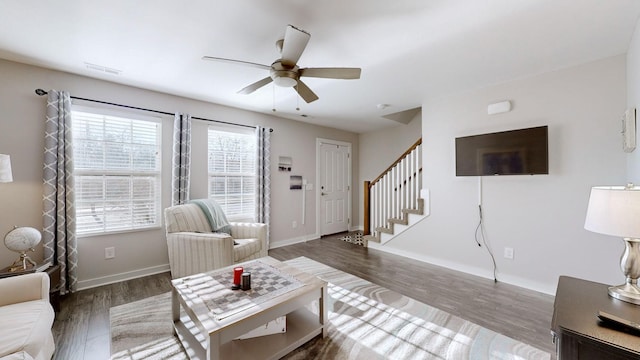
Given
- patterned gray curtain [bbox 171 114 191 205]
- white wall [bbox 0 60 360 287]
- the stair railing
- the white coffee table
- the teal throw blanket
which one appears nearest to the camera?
the white coffee table

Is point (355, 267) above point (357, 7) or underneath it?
underneath

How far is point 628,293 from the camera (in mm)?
1228

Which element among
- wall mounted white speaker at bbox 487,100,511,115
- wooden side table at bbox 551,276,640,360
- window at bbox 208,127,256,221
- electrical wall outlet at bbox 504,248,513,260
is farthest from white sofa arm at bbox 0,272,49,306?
wall mounted white speaker at bbox 487,100,511,115

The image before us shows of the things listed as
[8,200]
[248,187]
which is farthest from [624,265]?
[8,200]

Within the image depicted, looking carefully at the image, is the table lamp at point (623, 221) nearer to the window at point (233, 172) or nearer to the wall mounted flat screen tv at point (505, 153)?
the wall mounted flat screen tv at point (505, 153)

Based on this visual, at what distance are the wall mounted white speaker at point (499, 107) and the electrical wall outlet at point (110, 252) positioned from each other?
487cm

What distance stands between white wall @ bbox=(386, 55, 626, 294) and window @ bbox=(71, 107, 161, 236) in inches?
153

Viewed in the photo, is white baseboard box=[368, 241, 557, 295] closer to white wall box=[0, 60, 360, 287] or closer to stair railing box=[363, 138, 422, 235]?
stair railing box=[363, 138, 422, 235]

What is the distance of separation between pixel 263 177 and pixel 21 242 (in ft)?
8.81

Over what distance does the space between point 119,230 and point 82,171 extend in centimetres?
79

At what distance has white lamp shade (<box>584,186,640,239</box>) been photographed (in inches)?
42.8

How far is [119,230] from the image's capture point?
3.09m

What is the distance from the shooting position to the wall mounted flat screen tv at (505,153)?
107 inches

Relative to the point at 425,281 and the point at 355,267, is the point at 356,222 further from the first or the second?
the point at 425,281
